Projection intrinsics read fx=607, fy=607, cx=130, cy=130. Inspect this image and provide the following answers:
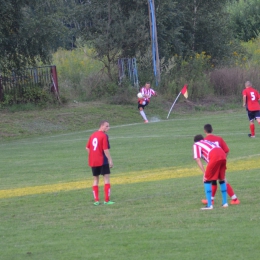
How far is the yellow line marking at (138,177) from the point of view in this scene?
48.5ft

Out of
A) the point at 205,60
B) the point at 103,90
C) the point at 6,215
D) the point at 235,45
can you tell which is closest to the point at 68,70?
the point at 103,90

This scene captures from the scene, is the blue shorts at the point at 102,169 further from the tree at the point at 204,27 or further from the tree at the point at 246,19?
the tree at the point at 246,19

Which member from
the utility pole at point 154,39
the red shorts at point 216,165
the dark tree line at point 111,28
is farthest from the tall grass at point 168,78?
the red shorts at point 216,165

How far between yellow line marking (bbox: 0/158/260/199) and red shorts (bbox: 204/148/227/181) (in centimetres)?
477

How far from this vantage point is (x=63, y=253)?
336 inches

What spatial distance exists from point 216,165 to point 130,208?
2044mm

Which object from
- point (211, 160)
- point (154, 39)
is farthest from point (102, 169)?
point (154, 39)

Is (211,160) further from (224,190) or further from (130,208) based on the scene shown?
(130,208)

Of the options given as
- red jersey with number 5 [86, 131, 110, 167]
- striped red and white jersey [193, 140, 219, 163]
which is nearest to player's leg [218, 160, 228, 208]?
striped red and white jersey [193, 140, 219, 163]

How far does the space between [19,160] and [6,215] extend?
30.3 feet

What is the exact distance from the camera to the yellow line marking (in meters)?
14.8

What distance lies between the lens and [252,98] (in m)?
22.8

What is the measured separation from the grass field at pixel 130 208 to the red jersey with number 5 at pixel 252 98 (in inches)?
53.7

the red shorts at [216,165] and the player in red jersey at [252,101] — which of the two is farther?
→ the player in red jersey at [252,101]
